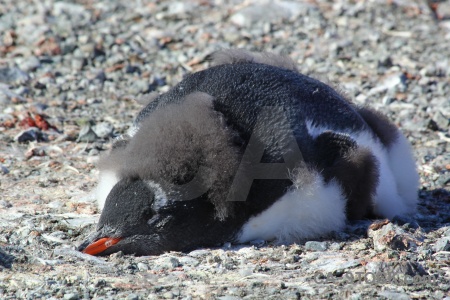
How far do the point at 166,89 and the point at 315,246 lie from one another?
4.28m

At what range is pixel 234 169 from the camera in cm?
424

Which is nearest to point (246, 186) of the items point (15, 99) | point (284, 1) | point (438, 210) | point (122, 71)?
point (438, 210)

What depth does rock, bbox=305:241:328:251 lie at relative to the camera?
442 cm

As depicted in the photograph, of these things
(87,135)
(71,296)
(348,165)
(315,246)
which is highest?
(348,165)

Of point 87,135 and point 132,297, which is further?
point 87,135

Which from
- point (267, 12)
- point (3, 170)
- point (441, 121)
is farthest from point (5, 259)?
point (267, 12)

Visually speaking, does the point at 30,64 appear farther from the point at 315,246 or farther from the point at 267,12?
the point at 315,246

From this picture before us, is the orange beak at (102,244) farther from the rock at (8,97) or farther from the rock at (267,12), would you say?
the rock at (267,12)

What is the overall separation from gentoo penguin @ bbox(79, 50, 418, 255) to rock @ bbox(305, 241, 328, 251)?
3.2 inches

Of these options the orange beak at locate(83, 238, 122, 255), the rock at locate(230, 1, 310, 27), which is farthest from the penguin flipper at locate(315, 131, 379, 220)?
the rock at locate(230, 1, 310, 27)

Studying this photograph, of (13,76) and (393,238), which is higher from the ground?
(393,238)

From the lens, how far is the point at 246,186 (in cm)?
427

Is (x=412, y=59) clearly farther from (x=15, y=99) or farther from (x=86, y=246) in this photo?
(x=86, y=246)

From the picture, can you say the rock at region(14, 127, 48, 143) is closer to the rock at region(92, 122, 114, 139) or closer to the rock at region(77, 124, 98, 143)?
the rock at region(77, 124, 98, 143)
